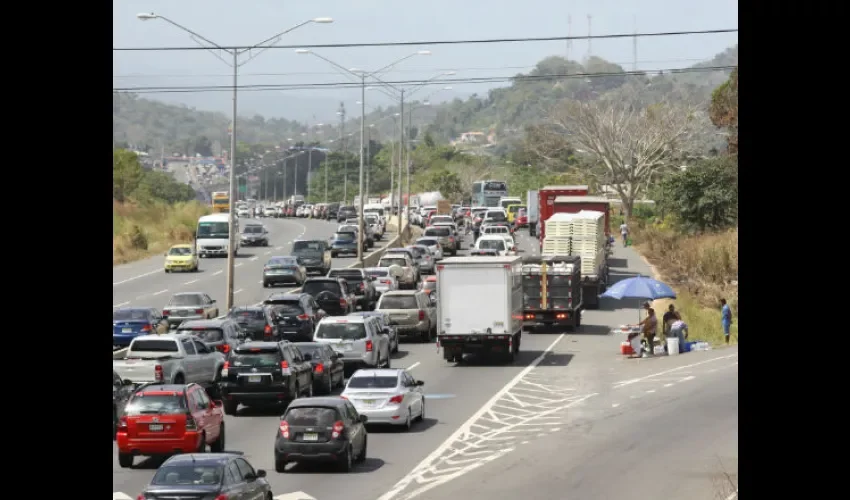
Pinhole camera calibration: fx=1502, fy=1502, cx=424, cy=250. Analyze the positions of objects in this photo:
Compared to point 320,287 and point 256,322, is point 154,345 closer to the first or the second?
point 256,322

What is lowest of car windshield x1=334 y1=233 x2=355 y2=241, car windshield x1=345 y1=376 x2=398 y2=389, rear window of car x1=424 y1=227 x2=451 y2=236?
car windshield x1=345 y1=376 x2=398 y2=389

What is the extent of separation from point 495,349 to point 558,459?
48.0 ft

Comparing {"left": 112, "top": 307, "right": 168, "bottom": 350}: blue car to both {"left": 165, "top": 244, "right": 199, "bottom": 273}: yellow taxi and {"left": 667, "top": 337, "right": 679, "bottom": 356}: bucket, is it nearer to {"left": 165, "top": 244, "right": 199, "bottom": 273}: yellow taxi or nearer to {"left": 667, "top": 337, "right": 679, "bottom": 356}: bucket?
{"left": 667, "top": 337, "right": 679, "bottom": 356}: bucket

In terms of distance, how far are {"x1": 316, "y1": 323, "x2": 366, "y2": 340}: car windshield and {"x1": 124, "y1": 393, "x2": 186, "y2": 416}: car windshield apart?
1383cm

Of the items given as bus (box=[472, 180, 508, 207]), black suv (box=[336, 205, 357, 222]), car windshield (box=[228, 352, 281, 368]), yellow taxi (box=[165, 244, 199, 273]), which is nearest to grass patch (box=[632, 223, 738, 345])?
car windshield (box=[228, 352, 281, 368])

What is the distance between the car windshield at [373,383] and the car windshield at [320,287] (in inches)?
880

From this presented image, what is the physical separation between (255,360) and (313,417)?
7.09m

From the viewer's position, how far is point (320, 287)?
5412cm

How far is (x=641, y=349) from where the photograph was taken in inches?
1794

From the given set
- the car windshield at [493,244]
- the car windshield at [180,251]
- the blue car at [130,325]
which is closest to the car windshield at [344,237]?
the car windshield at [180,251]

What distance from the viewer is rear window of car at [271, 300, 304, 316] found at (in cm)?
4700

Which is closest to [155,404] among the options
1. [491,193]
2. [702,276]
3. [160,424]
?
[160,424]
